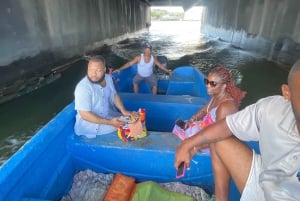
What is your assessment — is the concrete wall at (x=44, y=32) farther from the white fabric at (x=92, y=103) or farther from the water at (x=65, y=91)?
the white fabric at (x=92, y=103)

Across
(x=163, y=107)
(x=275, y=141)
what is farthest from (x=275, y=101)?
(x=163, y=107)

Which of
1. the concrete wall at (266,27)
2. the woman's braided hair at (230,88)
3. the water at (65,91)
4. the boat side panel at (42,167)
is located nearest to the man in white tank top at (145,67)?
the water at (65,91)

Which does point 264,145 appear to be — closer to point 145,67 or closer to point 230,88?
point 230,88

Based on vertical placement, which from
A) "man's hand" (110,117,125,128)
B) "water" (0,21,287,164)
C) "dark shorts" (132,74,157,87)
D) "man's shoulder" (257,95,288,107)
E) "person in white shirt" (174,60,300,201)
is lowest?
"water" (0,21,287,164)

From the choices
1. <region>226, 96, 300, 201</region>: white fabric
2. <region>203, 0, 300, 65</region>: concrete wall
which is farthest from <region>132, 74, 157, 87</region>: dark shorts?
<region>203, 0, 300, 65</region>: concrete wall

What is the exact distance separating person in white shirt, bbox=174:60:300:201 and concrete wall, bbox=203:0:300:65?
24.8 feet

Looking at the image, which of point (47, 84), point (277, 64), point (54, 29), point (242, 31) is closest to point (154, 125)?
point (47, 84)

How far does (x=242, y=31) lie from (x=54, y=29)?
36.2 feet

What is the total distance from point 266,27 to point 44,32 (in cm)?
936

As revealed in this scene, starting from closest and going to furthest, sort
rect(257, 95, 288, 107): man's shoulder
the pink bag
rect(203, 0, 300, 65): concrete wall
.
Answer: rect(257, 95, 288, 107): man's shoulder < the pink bag < rect(203, 0, 300, 65): concrete wall

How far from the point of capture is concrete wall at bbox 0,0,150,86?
17.8 feet

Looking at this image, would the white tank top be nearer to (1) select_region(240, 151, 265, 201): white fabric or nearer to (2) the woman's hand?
(2) the woman's hand

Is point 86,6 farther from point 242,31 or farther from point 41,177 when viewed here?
point 41,177

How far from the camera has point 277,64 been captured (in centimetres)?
900
